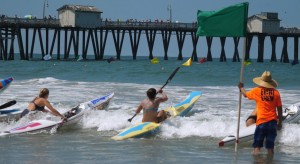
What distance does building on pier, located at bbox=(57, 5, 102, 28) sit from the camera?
200 ft

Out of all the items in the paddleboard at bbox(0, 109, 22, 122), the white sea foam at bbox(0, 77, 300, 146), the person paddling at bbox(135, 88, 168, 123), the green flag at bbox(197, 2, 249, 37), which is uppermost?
the green flag at bbox(197, 2, 249, 37)

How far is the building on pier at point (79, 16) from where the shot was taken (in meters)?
61.0

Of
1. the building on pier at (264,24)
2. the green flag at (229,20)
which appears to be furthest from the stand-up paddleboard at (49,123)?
the building on pier at (264,24)

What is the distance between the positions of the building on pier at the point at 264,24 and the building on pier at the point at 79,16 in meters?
16.0

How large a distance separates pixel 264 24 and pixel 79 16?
18.9 metres

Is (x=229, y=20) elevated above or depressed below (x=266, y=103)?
above

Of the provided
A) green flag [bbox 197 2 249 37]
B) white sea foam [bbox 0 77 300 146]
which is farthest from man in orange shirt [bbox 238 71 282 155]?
white sea foam [bbox 0 77 300 146]

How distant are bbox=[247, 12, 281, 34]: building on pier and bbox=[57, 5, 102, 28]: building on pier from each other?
52.4ft

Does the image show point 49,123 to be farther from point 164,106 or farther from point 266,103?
point 164,106

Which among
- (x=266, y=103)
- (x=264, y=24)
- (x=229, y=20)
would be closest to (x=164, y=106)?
(x=229, y=20)

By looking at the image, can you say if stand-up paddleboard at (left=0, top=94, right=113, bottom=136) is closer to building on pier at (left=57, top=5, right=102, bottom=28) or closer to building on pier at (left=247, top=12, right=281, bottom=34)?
building on pier at (left=57, top=5, right=102, bottom=28)

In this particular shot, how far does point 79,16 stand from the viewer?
61.0m

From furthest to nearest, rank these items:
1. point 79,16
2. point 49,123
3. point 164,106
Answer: point 79,16, point 164,106, point 49,123

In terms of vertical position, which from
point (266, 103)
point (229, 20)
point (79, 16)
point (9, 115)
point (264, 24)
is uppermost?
point (79, 16)
